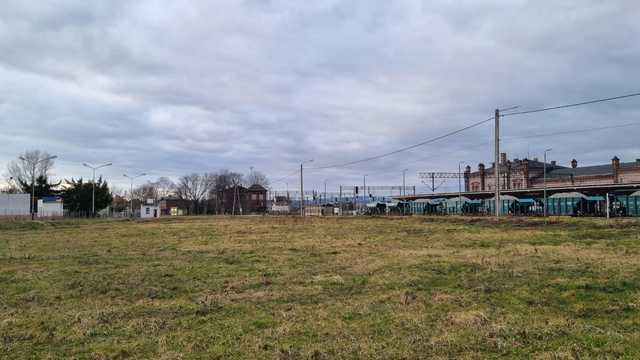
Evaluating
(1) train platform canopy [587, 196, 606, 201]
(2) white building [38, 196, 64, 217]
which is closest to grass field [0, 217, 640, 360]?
(1) train platform canopy [587, 196, 606, 201]

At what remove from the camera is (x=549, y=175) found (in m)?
102

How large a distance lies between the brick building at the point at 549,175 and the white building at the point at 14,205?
87004 mm

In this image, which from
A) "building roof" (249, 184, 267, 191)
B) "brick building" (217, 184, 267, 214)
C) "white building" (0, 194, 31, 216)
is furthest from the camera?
"building roof" (249, 184, 267, 191)

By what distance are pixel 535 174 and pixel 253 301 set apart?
104 meters

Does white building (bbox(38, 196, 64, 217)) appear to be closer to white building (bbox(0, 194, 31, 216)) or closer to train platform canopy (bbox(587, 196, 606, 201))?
white building (bbox(0, 194, 31, 216))

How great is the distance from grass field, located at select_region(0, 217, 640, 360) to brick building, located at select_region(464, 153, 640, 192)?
77.7 meters

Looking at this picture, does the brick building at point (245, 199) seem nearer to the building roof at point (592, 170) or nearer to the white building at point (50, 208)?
the white building at point (50, 208)

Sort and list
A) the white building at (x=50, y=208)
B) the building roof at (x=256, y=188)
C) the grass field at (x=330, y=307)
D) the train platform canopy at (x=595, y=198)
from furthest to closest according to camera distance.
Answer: the building roof at (x=256, y=188) < the white building at (x=50, y=208) < the train platform canopy at (x=595, y=198) < the grass field at (x=330, y=307)

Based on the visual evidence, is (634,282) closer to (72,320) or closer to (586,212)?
(72,320)

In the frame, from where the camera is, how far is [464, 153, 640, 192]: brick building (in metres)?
84.9

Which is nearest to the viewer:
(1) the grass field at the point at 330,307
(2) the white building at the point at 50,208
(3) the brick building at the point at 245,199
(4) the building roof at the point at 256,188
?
(1) the grass field at the point at 330,307

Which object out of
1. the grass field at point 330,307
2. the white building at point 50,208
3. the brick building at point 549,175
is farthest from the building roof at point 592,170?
the white building at point 50,208

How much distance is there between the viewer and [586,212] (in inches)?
2285

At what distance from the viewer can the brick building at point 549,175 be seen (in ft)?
279
